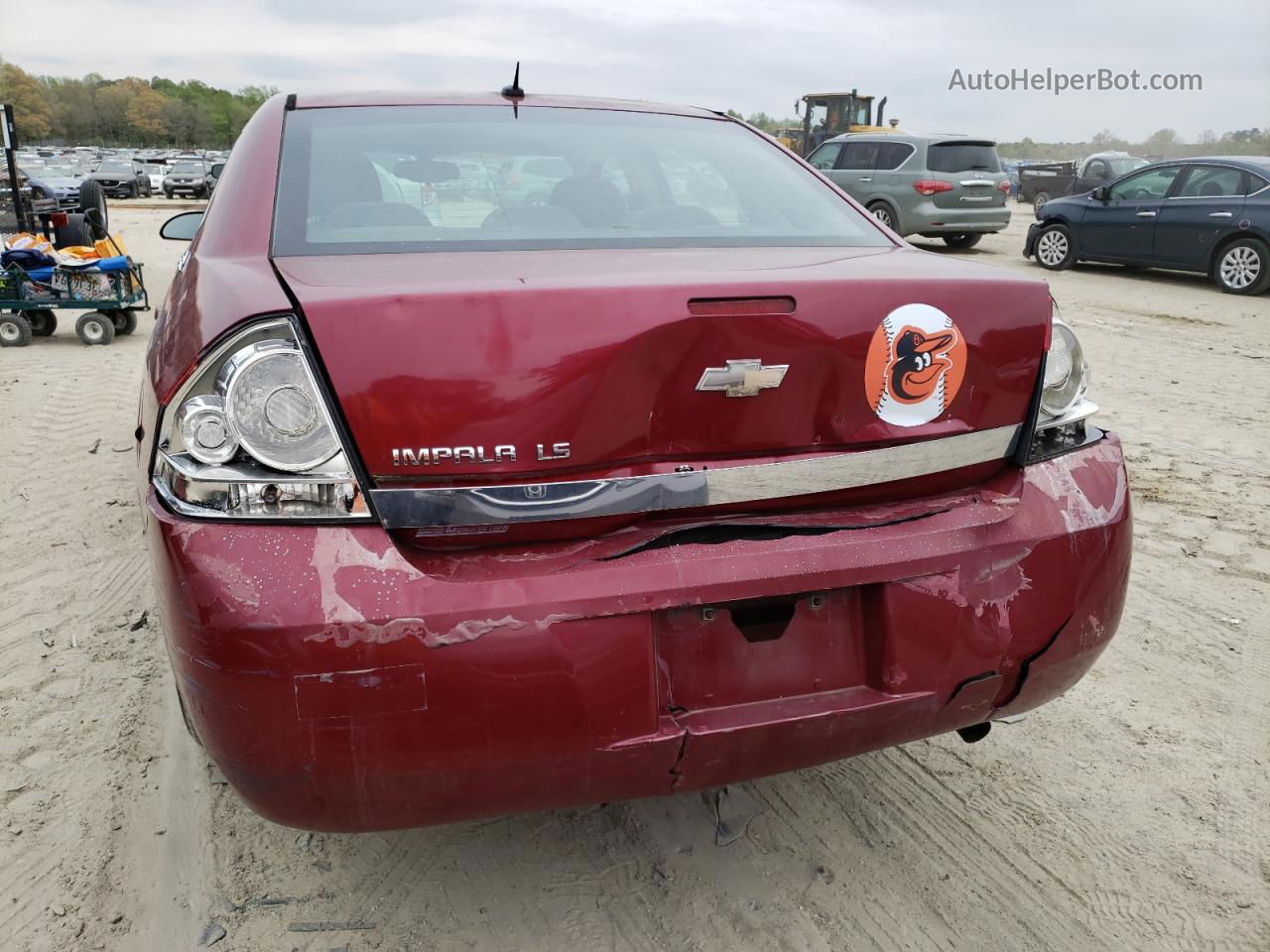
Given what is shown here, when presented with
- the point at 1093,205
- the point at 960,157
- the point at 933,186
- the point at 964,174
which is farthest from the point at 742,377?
the point at 960,157

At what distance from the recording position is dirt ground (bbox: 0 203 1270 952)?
197 centimetres

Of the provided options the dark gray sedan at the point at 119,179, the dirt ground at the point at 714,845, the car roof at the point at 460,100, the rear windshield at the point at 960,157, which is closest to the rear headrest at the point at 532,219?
the car roof at the point at 460,100

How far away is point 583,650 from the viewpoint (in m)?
1.53

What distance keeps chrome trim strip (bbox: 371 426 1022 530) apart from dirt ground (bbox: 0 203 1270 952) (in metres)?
0.93

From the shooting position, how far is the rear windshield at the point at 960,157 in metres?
14.4

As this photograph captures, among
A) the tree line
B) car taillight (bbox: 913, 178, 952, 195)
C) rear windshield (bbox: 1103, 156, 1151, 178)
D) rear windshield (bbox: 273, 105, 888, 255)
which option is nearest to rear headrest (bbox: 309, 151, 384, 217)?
rear windshield (bbox: 273, 105, 888, 255)

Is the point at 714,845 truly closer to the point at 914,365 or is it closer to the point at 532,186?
the point at 914,365

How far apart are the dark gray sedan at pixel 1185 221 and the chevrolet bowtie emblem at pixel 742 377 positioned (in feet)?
38.8

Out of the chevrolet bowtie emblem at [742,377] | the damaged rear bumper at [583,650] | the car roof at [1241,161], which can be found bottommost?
the damaged rear bumper at [583,650]

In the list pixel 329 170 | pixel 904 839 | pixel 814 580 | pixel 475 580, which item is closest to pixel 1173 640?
pixel 904 839

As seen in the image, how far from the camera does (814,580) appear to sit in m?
1.65

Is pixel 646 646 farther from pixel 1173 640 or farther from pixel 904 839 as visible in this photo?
pixel 1173 640

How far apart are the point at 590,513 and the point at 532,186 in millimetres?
1021

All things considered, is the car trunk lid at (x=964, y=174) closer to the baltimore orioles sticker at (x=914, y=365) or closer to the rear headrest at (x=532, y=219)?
the rear headrest at (x=532, y=219)
